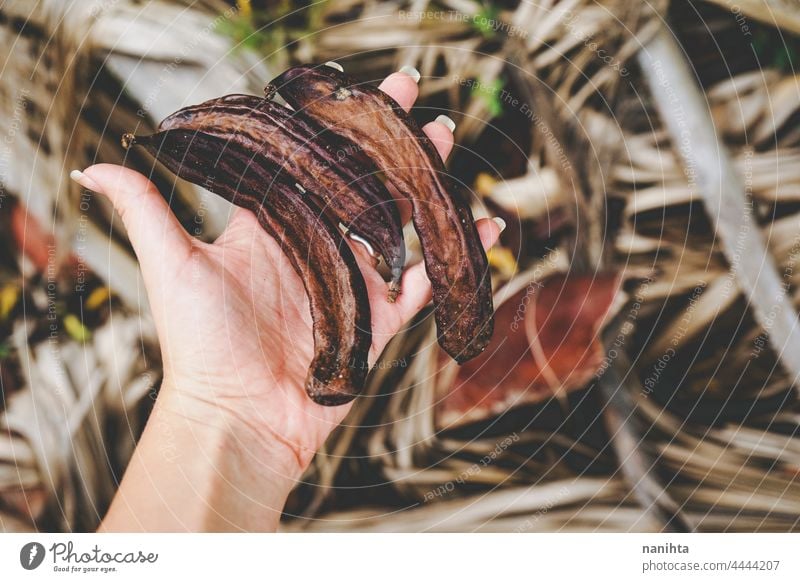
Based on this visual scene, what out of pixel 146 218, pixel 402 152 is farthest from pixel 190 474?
pixel 402 152

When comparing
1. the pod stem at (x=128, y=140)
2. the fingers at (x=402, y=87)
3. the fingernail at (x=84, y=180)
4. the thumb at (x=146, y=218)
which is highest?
the fingers at (x=402, y=87)

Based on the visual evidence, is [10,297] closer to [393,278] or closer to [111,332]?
[111,332]

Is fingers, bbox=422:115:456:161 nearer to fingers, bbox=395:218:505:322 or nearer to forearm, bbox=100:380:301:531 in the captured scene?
fingers, bbox=395:218:505:322

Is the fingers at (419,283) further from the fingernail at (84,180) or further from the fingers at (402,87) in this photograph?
the fingernail at (84,180)

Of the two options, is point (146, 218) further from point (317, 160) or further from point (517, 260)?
point (517, 260)

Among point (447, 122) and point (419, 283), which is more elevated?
point (447, 122)

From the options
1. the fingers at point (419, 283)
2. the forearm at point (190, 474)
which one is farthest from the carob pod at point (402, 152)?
the forearm at point (190, 474)
